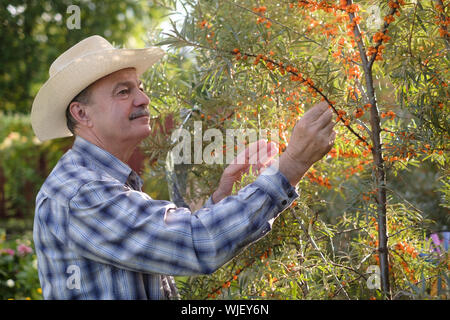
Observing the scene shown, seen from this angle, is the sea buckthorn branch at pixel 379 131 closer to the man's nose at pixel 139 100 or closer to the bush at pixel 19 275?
the man's nose at pixel 139 100

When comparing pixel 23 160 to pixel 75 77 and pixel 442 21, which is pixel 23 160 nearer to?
pixel 75 77

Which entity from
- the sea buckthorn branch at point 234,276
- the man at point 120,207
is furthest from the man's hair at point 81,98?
the sea buckthorn branch at point 234,276

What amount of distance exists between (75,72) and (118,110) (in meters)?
0.24

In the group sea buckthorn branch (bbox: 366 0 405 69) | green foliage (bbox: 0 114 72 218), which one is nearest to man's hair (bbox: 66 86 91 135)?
sea buckthorn branch (bbox: 366 0 405 69)

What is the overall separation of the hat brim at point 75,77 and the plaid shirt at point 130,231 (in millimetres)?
421

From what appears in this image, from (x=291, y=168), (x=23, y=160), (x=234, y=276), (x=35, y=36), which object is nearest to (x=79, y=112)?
(x=291, y=168)

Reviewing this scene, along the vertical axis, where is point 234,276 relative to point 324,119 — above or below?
below

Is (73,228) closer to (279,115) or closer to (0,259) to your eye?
(279,115)

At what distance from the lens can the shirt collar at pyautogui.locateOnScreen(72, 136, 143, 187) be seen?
1.77m

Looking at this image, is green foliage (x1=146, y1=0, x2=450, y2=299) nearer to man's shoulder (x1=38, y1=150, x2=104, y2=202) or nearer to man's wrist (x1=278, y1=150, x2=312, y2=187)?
man's wrist (x1=278, y1=150, x2=312, y2=187)

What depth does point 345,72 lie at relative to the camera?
1.88 metres

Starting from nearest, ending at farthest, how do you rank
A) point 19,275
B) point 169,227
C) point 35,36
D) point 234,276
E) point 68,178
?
1. point 169,227
2. point 68,178
3. point 234,276
4. point 19,275
5. point 35,36

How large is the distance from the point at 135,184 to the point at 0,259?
3251 millimetres

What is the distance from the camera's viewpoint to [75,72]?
186cm
